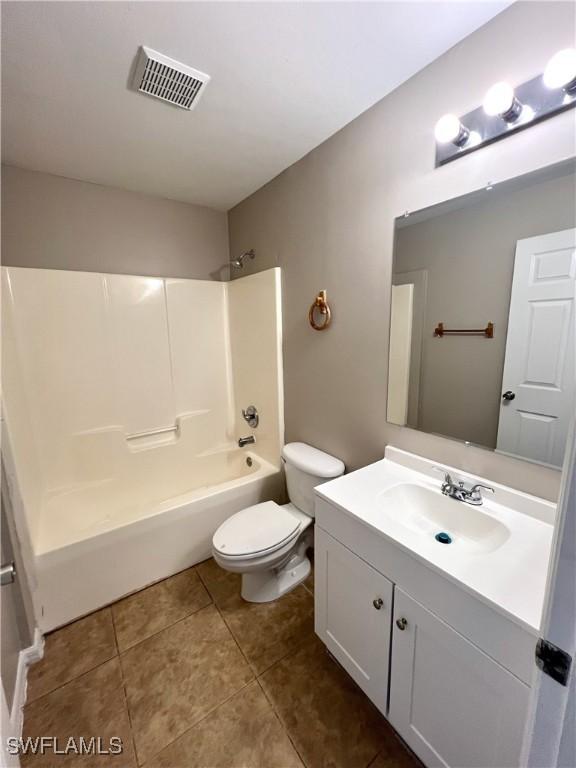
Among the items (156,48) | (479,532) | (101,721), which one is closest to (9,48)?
(156,48)

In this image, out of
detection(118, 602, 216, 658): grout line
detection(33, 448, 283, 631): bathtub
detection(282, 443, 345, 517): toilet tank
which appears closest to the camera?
detection(118, 602, 216, 658): grout line

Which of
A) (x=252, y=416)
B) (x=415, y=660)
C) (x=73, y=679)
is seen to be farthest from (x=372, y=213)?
(x=73, y=679)

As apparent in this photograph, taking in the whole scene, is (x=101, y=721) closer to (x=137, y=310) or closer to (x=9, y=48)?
(x=137, y=310)

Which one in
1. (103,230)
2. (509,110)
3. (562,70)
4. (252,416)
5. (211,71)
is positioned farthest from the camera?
(252,416)

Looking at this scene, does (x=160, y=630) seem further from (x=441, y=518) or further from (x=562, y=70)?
(x=562, y=70)

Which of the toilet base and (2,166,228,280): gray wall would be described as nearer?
the toilet base

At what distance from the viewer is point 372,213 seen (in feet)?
4.65

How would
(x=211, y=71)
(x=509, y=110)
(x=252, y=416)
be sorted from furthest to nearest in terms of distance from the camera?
(x=252, y=416) < (x=211, y=71) < (x=509, y=110)

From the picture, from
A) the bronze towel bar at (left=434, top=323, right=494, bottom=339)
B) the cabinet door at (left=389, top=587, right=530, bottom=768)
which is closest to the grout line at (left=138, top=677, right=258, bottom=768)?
the cabinet door at (left=389, top=587, right=530, bottom=768)

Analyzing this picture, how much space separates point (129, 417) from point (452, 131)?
233 centimetres

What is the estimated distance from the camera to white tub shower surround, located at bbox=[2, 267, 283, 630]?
1.62 m

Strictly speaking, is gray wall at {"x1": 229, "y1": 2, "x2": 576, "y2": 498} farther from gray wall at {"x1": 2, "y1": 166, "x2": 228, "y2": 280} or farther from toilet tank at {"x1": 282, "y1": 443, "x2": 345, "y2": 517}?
gray wall at {"x1": 2, "y1": 166, "x2": 228, "y2": 280}

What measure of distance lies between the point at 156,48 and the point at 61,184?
125 cm

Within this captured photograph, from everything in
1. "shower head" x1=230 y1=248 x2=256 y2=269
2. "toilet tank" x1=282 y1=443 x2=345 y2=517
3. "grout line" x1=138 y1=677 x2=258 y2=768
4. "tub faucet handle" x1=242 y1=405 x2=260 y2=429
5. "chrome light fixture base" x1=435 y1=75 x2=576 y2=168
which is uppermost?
"chrome light fixture base" x1=435 y1=75 x2=576 y2=168
